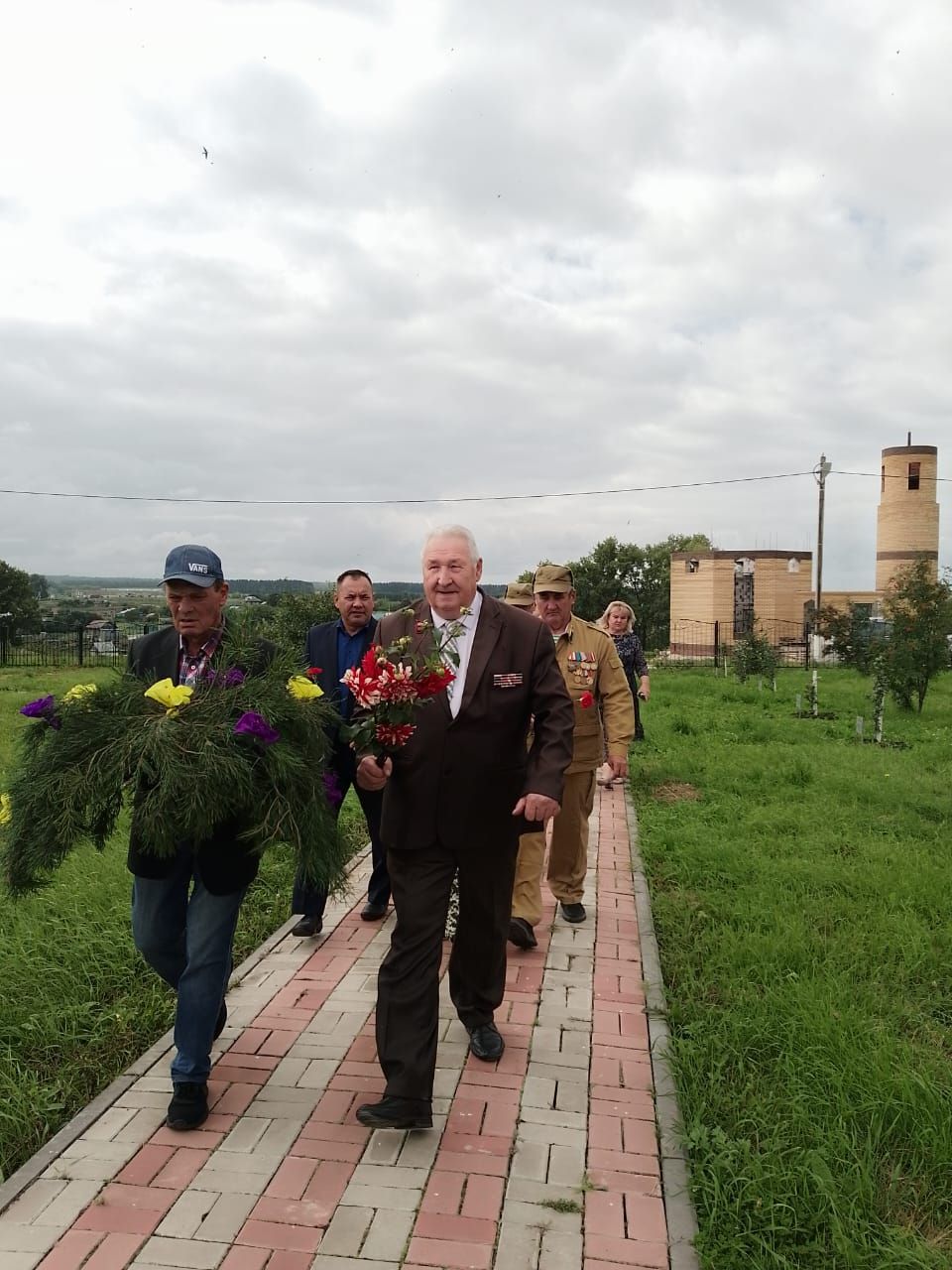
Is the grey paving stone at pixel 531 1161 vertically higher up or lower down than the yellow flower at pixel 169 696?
lower down

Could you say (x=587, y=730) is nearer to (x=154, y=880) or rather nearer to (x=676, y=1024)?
(x=676, y=1024)

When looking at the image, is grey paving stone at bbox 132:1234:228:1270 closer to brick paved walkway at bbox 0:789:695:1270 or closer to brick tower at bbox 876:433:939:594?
brick paved walkway at bbox 0:789:695:1270

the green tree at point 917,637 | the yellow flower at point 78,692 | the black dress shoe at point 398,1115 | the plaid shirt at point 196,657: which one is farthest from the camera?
the green tree at point 917,637

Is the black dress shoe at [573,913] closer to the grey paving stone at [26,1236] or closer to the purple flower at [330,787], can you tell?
the purple flower at [330,787]

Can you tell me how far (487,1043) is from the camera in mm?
3586

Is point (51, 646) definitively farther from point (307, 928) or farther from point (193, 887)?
point (193, 887)

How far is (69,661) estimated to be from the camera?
99.2 feet

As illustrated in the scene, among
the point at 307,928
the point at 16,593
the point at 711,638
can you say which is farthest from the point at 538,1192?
the point at 16,593

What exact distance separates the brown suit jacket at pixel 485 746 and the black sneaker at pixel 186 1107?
983 mm

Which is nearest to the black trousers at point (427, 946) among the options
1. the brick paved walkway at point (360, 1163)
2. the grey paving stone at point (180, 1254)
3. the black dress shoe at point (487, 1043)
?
the black dress shoe at point (487, 1043)

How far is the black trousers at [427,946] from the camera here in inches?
121

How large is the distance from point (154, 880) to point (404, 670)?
41.6 inches

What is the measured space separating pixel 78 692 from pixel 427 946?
4.49 feet

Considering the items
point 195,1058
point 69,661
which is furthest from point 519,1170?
point 69,661
